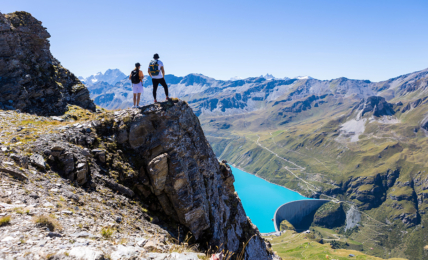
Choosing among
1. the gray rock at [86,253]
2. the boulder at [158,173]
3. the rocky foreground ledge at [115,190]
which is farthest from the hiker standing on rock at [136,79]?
the gray rock at [86,253]

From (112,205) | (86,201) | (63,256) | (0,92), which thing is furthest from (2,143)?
(0,92)

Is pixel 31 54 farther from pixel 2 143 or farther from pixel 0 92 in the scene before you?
pixel 2 143

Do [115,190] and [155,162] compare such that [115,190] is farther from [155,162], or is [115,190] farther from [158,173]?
[155,162]

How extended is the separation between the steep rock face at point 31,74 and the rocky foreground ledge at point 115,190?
2.61 m

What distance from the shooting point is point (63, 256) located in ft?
20.1

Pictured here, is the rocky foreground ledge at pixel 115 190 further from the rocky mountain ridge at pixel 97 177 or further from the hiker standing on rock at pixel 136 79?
the hiker standing on rock at pixel 136 79

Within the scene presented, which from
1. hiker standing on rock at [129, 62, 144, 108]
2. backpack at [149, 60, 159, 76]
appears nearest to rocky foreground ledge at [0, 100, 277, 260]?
hiker standing on rock at [129, 62, 144, 108]

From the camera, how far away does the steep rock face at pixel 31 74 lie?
69.5 feet

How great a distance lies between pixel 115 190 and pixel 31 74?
725 inches

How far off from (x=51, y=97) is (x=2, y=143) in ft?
42.9

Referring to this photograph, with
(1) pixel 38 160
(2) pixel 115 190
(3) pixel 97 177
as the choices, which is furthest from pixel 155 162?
(1) pixel 38 160

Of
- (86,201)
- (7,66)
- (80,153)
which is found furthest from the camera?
(7,66)

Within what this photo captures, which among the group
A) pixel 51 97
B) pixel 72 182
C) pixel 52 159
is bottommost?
pixel 72 182

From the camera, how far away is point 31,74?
23.2 meters
